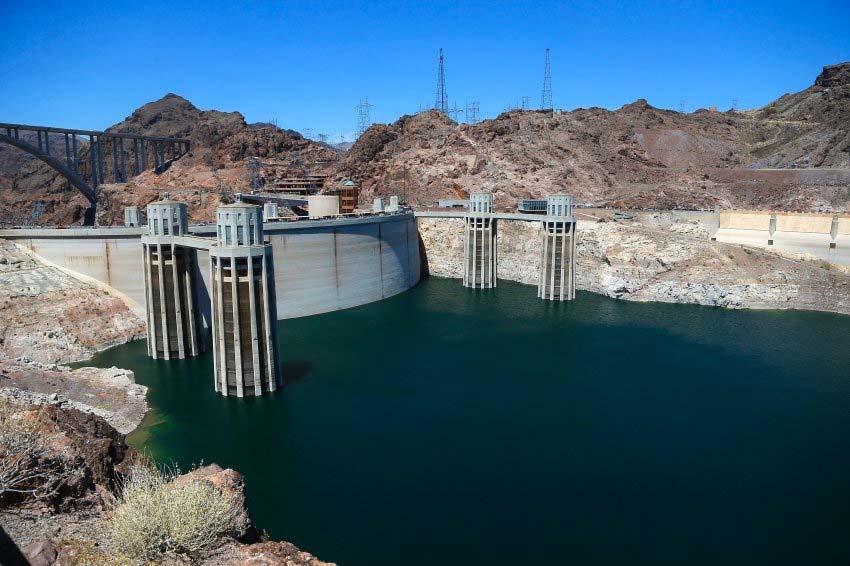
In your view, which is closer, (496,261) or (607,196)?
(496,261)

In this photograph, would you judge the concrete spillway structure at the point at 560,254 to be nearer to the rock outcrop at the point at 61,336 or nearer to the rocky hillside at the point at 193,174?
the rock outcrop at the point at 61,336

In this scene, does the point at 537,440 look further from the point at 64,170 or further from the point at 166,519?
the point at 64,170

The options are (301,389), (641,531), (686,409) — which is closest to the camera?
(641,531)

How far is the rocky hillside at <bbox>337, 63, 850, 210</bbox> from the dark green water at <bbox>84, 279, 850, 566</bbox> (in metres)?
38.6

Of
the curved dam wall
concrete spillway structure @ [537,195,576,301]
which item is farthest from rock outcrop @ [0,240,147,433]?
concrete spillway structure @ [537,195,576,301]

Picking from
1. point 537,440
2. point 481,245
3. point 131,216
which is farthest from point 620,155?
point 537,440

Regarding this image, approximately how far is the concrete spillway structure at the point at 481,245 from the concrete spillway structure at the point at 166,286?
112 ft

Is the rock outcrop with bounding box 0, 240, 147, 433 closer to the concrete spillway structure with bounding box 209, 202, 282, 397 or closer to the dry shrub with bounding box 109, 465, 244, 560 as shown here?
the concrete spillway structure with bounding box 209, 202, 282, 397

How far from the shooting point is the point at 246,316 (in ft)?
110

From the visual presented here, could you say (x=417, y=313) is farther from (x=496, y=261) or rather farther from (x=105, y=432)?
(x=105, y=432)

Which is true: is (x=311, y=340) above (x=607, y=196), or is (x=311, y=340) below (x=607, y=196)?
below

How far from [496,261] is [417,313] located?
16.8 metres

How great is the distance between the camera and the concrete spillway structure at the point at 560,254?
5972cm

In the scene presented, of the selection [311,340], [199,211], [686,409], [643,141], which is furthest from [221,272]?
[643,141]
